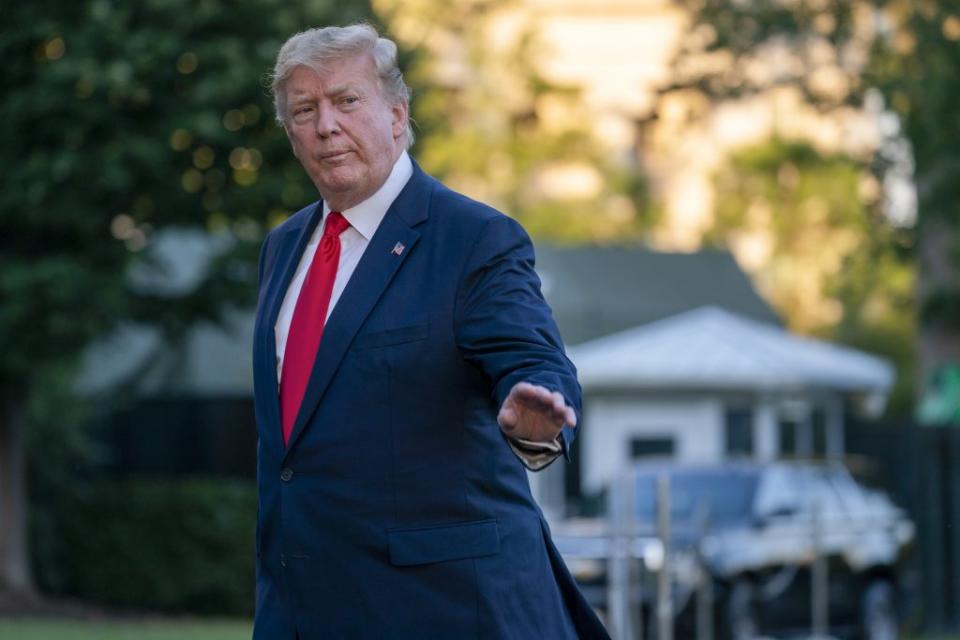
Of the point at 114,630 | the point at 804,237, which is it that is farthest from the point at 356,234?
the point at 804,237

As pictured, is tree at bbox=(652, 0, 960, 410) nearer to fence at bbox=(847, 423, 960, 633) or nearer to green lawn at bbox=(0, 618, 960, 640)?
fence at bbox=(847, 423, 960, 633)

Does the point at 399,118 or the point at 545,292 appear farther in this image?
the point at 545,292

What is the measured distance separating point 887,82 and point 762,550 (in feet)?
21.4

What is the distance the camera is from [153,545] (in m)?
22.1

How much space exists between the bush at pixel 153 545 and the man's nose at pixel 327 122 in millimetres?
18026

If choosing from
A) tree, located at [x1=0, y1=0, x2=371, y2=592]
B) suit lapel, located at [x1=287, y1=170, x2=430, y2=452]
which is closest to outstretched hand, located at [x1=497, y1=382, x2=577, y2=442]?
suit lapel, located at [x1=287, y1=170, x2=430, y2=452]

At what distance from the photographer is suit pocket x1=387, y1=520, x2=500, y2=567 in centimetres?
358

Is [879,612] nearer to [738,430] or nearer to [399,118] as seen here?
[738,430]

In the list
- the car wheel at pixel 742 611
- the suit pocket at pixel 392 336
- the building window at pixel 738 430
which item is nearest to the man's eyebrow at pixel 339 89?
the suit pocket at pixel 392 336

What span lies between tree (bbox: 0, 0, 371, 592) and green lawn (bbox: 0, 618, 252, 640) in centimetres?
230

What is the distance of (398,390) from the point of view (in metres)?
3.56

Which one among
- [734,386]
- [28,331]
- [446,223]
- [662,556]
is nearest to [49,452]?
[28,331]

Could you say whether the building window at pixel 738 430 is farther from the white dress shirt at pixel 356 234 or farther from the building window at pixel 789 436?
the white dress shirt at pixel 356 234

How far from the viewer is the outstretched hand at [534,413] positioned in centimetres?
320
